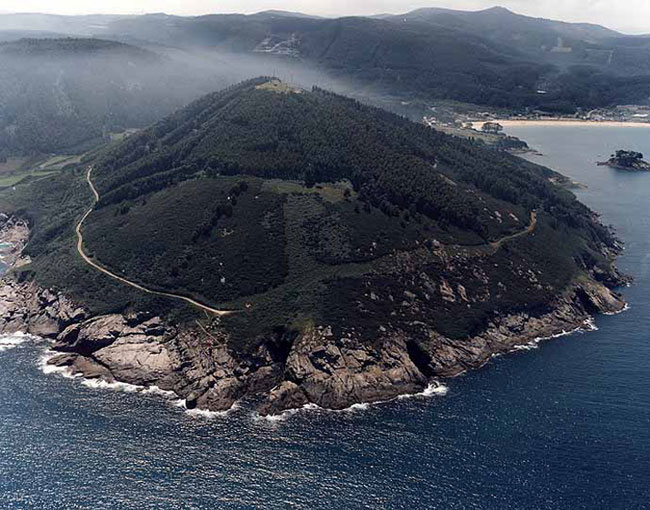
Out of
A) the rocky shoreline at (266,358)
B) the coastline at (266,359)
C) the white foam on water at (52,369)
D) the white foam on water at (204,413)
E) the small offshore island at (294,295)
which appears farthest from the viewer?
the white foam on water at (52,369)

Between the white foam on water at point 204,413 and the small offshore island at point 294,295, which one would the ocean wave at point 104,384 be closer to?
the small offshore island at point 294,295

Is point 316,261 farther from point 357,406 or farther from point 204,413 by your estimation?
point 204,413

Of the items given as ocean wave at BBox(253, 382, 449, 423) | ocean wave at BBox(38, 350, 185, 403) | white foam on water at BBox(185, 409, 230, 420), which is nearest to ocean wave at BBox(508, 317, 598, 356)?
ocean wave at BBox(253, 382, 449, 423)

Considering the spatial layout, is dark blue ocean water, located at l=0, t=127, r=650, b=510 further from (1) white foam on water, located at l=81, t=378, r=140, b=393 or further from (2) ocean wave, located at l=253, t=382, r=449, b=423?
(1) white foam on water, located at l=81, t=378, r=140, b=393

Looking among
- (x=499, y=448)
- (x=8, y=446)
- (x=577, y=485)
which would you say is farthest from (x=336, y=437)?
(x=8, y=446)

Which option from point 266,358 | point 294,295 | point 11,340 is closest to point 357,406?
point 266,358

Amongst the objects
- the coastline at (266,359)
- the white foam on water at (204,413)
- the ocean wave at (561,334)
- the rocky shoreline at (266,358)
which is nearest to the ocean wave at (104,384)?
the coastline at (266,359)
